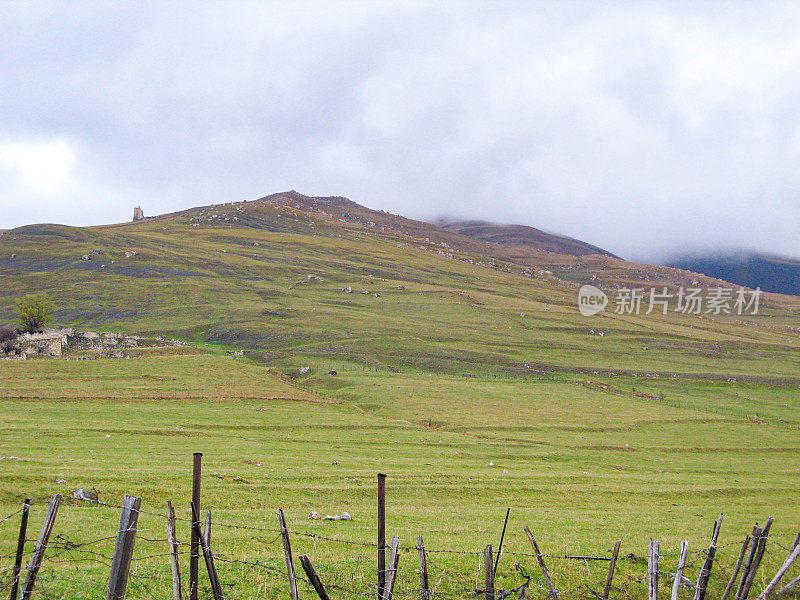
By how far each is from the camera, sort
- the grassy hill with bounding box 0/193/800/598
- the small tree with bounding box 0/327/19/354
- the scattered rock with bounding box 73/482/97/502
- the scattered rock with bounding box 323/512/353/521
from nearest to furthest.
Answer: the grassy hill with bounding box 0/193/800/598 → the scattered rock with bounding box 73/482/97/502 → the scattered rock with bounding box 323/512/353/521 → the small tree with bounding box 0/327/19/354

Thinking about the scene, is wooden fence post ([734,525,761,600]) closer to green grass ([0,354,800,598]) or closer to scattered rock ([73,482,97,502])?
green grass ([0,354,800,598])

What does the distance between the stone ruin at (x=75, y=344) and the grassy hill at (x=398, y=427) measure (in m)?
9.55

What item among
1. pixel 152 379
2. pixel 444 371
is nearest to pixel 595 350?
pixel 444 371

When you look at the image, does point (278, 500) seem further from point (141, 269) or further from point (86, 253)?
point (86, 253)

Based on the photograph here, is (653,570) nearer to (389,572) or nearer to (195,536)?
(389,572)

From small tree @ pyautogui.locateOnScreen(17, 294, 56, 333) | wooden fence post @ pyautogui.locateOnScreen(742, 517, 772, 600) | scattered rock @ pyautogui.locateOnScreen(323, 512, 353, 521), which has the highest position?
wooden fence post @ pyautogui.locateOnScreen(742, 517, 772, 600)

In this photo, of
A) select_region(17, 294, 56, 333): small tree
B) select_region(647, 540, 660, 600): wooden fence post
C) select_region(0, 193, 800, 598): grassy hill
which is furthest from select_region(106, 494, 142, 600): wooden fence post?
select_region(17, 294, 56, 333): small tree

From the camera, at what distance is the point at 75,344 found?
102 metres

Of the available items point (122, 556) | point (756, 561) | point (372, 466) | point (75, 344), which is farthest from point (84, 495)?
point (75, 344)

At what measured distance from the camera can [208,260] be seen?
19175 centimetres

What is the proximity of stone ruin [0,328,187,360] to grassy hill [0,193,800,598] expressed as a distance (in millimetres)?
9547

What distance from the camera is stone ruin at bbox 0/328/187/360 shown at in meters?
93.6

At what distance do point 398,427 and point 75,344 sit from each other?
69.1m

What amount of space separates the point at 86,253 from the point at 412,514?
176 metres
